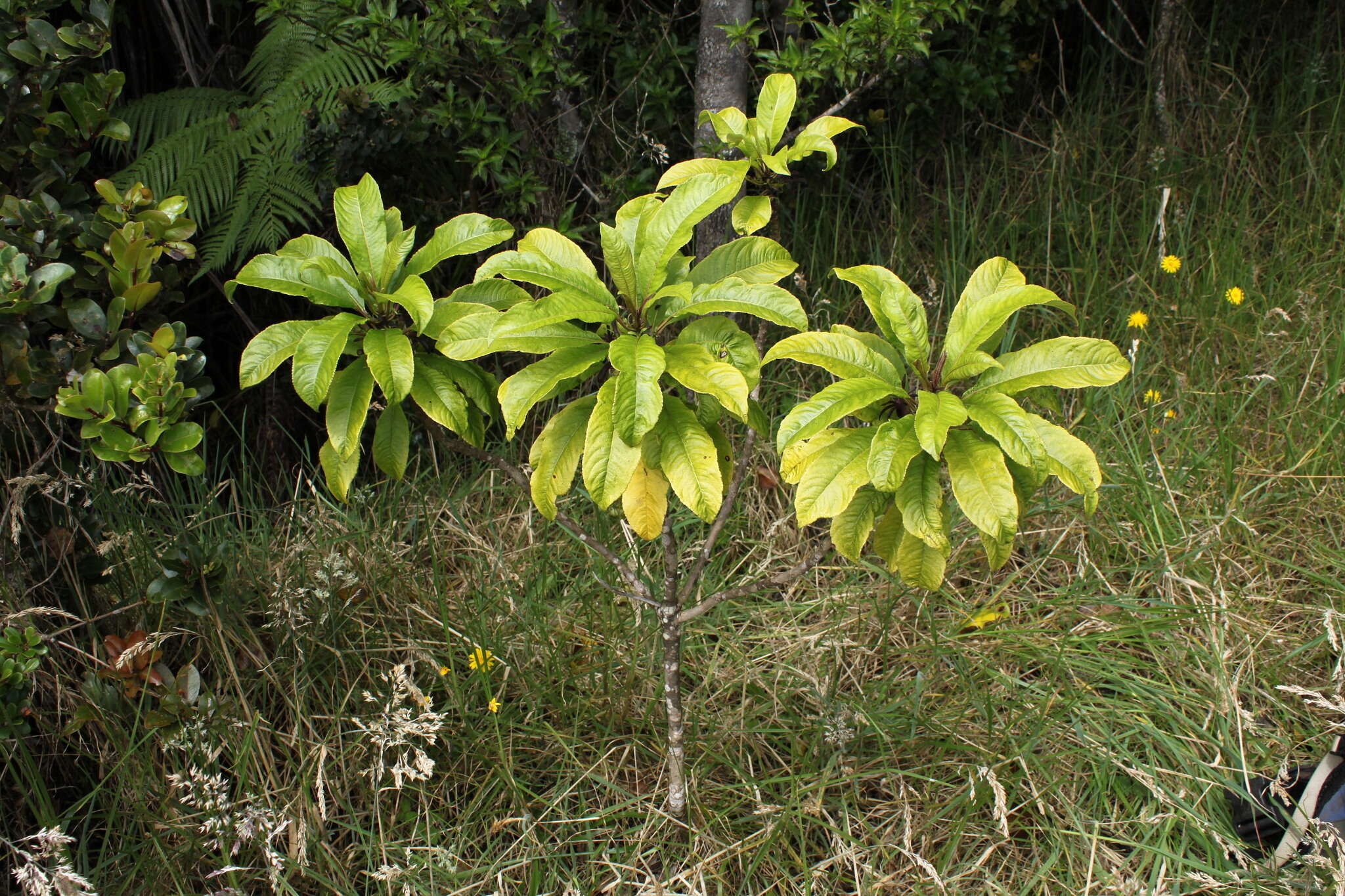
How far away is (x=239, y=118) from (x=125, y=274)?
1.28m

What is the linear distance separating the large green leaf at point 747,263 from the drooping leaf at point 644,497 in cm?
28

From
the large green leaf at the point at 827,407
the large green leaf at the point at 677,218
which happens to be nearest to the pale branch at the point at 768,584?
the large green leaf at the point at 827,407

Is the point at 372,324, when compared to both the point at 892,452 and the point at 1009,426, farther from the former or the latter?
the point at 1009,426

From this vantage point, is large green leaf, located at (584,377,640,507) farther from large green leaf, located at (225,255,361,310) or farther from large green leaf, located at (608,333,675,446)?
large green leaf, located at (225,255,361,310)

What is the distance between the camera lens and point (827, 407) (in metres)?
1.27

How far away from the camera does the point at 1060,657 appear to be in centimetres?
199

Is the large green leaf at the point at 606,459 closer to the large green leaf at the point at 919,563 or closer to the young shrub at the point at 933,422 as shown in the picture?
the young shrub at the point at 933,422

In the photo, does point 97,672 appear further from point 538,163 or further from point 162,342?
point 538,163

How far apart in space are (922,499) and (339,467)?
0.84m

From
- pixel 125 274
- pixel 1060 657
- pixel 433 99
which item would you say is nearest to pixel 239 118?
pixel 433 99

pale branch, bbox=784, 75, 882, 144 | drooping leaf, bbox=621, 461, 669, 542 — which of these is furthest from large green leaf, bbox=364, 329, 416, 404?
pale branch, bbox=784, 75, 882, 144

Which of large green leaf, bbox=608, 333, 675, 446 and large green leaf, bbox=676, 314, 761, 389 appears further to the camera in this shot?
large green leaf, bbox=676, 314, 761, 389

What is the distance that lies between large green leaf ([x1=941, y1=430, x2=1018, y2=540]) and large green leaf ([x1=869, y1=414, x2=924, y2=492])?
0.07 meters

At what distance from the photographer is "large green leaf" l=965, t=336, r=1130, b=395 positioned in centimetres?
132
